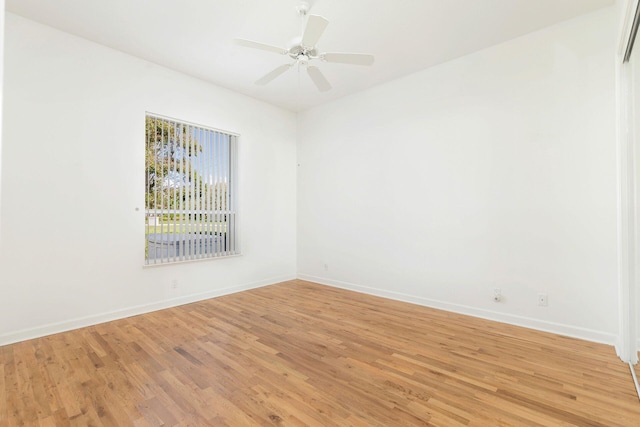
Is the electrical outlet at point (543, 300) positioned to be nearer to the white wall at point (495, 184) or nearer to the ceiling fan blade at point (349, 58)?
the white wall at point (495, 184)

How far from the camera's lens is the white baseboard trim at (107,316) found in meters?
3.01

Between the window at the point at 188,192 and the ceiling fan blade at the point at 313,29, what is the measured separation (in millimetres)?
2435

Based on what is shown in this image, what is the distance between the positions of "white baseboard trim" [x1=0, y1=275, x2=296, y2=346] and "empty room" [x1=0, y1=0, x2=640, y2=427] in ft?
0.06

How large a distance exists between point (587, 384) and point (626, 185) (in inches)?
61.9

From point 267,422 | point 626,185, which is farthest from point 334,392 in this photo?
point 626,185

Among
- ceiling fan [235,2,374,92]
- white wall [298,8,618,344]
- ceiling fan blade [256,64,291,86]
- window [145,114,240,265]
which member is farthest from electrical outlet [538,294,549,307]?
window [145,114,240,265]

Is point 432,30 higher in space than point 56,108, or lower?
higher

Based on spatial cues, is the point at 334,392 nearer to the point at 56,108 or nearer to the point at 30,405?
the point at 30,405

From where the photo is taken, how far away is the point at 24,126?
3.07 meters

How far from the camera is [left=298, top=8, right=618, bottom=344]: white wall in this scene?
300 centimetres

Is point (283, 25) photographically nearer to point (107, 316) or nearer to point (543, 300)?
point (107, 316)

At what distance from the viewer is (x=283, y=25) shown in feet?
10.4

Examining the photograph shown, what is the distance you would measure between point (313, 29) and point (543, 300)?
3422 millimetres

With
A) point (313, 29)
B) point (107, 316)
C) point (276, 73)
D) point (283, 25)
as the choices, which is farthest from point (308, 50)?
point (107, 316)
